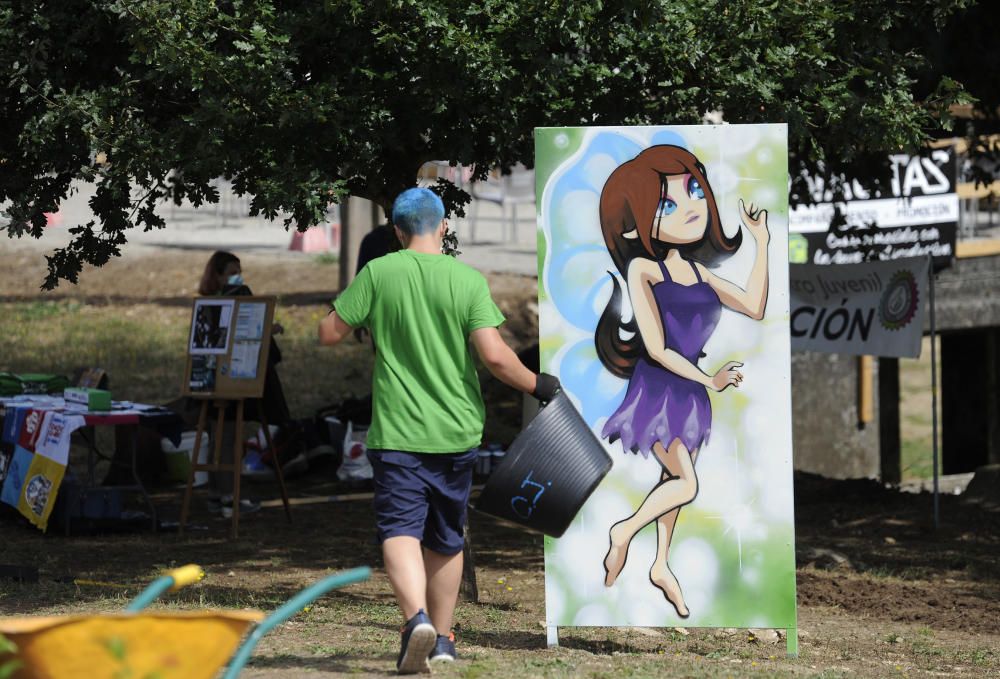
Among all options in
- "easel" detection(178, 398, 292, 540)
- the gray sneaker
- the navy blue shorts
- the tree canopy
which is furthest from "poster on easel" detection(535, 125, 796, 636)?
"easel" detection(178, 398, 292, 540)

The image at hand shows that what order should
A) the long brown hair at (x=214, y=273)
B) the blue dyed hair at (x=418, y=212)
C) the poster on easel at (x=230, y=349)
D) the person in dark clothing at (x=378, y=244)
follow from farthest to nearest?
the long brown hair at (x=214, y=273), the poster on easel at (x=230, y=349), the person in dark clothing at (x=378, y=244), the blue dyed hair at (x=418, y=212)

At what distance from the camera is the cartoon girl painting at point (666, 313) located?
592 cm

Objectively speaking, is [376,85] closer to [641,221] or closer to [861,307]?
[641,221]

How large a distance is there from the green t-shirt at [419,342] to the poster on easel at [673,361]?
0.80 m

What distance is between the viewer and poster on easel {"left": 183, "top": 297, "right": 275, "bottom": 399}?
367 inches

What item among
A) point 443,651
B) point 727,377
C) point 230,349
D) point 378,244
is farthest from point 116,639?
point 230,349

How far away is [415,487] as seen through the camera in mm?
5121

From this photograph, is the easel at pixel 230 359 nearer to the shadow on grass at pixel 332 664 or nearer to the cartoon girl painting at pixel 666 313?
the shadow on grass at pixel 332 664

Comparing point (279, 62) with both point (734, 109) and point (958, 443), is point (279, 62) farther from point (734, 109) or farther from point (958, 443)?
point (958, 443)

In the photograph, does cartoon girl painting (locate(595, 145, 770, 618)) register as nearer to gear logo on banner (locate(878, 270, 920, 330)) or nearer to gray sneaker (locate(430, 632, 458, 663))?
gray sneaker (locate(430, 632, 458, 663))

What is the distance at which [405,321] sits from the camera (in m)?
5.10

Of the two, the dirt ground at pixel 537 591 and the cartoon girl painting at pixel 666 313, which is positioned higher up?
the cartoon girl painting at pixel 666 313

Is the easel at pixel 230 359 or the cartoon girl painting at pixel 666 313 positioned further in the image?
the easel at pixel 230 359

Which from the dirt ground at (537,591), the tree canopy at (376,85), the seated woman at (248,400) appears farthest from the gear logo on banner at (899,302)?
the seated woman at (248,400)
